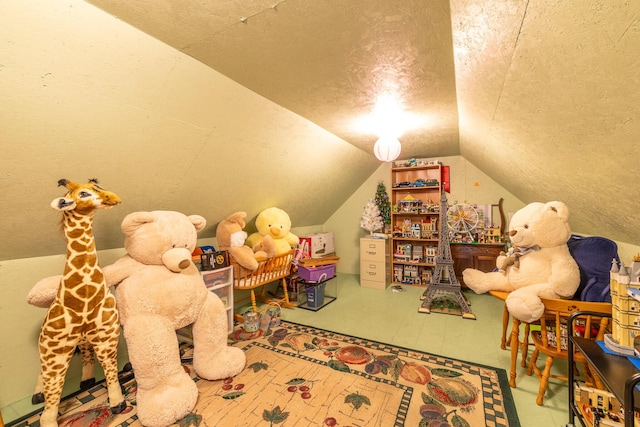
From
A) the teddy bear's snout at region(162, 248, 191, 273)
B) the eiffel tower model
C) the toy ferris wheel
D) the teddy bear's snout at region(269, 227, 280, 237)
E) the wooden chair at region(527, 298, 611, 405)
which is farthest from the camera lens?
the toy ferris wheel

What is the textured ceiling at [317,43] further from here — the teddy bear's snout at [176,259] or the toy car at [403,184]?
the toy car at [403,184]

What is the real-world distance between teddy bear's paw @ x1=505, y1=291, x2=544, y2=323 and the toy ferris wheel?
263 centimetres

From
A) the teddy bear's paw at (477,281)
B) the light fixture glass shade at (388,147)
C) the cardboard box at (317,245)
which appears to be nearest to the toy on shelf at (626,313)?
the teddy bear's paw at (477,281)

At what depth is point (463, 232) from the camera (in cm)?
432

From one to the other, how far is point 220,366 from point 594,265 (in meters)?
2.84

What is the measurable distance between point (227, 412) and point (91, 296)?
1.12 metres

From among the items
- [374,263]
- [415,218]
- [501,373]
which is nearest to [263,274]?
[374,263]

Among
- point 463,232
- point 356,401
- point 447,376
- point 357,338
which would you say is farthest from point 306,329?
point 463,232

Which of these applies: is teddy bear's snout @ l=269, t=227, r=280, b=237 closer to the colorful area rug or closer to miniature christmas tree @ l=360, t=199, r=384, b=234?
the colorful area rug

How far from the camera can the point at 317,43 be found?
1426 millimetres

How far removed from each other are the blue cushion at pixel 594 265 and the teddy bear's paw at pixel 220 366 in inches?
103

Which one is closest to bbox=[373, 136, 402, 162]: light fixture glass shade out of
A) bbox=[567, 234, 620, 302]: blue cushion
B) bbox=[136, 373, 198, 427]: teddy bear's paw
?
bbox=[567, 234, 620, 302]: blue cushion

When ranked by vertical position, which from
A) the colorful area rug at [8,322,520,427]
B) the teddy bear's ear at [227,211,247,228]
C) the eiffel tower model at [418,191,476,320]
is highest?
the teddy bear's ear at [227,211,247,228]

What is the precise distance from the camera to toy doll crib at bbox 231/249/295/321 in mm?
→ 3066
